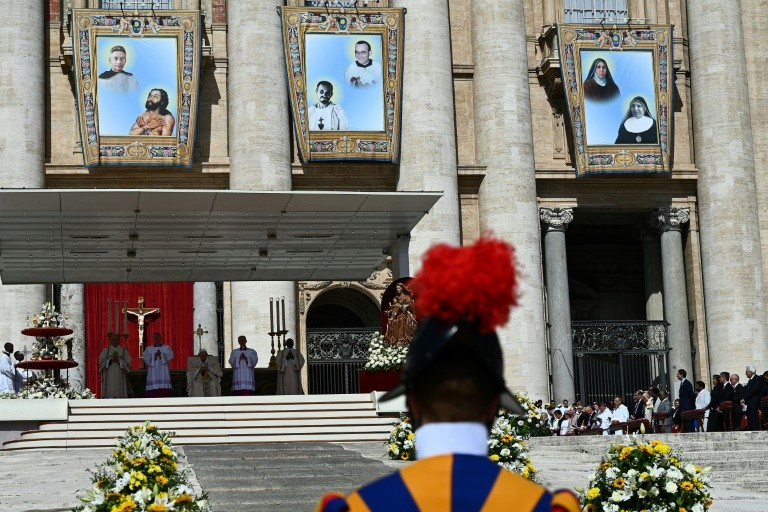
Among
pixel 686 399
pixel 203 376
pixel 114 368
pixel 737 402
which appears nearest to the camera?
pixel 737 402

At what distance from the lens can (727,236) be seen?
3366 centimetres

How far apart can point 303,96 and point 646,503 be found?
22.3m

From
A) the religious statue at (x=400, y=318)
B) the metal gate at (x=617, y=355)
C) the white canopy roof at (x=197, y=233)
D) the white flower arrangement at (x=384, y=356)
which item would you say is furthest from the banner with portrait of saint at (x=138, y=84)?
the metal gate at (x=617, y=355)

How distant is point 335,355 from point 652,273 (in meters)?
8.71

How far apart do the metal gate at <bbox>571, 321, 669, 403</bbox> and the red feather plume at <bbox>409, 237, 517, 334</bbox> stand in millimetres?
30532

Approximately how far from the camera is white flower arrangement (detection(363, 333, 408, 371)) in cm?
2395

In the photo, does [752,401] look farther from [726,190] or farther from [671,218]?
[671,218]

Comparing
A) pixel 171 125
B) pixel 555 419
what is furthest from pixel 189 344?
pixel 555 419

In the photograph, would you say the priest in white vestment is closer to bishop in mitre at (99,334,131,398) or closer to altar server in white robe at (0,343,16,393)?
bishop in mitre at (99,334,131,398)

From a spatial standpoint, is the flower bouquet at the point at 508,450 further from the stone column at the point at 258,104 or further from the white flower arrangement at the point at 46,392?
the stone column at the point at 258,104

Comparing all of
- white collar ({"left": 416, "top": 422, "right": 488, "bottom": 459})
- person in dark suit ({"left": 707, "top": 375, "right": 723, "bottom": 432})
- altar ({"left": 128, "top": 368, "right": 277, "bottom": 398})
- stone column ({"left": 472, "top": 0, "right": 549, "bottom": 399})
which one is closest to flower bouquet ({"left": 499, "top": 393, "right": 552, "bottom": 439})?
person in dark suit ({"left": 707, "top": 375, "right": 723, "bottom": 432})

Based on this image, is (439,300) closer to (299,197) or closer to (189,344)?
(299,197)

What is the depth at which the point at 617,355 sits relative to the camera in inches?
1352

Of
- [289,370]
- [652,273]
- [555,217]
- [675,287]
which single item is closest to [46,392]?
[289,370]
